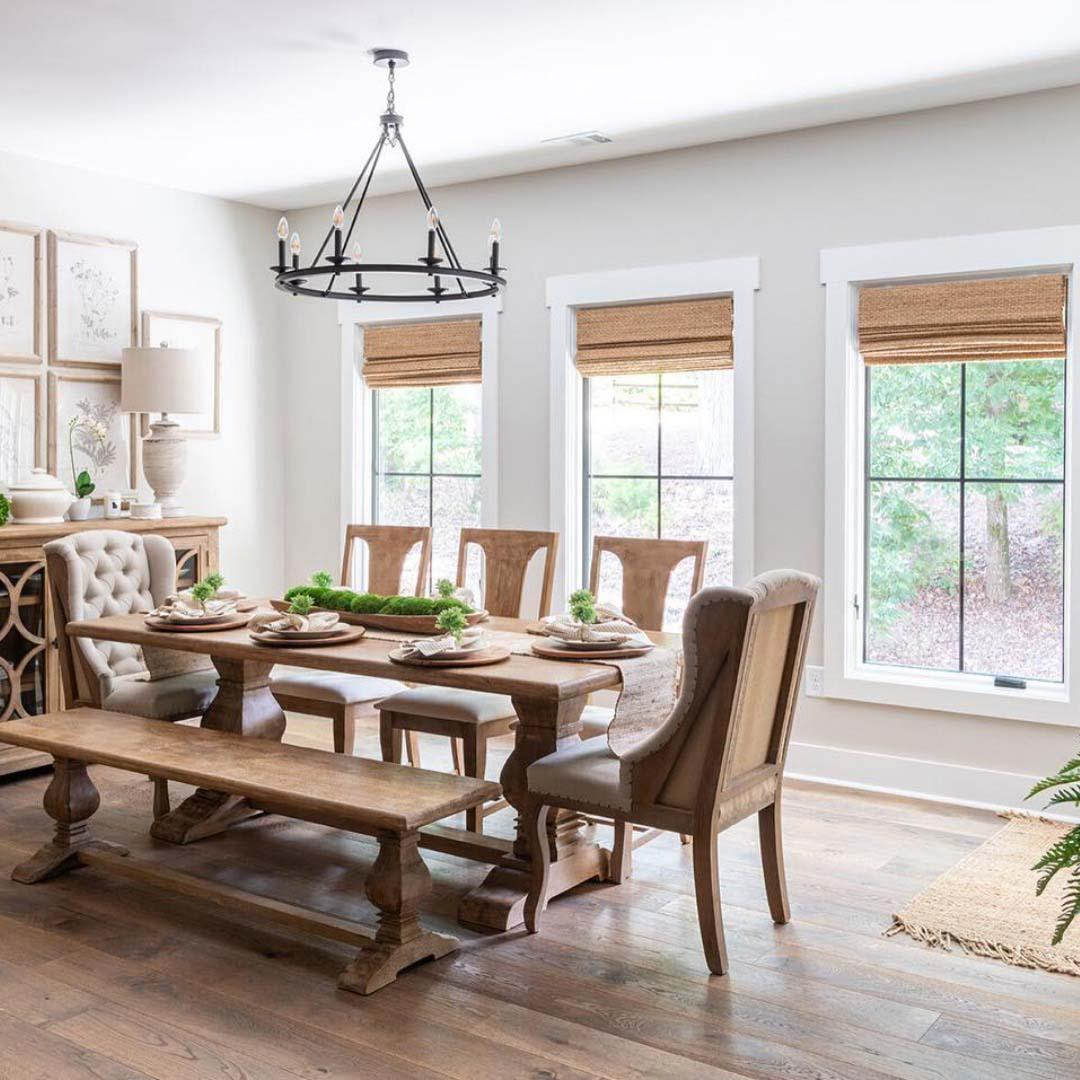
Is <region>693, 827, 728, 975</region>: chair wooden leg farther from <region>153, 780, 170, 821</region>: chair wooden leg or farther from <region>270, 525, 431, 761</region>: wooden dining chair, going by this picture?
<region>153, 780, 170, 821</region>: chair wooden leg

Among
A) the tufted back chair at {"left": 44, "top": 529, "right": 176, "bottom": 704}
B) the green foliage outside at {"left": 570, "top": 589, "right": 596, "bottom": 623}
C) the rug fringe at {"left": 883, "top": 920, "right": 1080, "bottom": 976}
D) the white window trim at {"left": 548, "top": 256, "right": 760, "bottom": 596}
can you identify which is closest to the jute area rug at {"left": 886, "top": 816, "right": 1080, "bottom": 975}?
the rug fringe at {"left": 883, "top": 920, "right": 1080, "bottom": 976}

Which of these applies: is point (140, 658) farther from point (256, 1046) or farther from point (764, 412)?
point (764, 412)

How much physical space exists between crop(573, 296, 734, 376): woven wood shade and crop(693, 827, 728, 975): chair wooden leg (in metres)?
2.49

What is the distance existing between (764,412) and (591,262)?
1047 mm

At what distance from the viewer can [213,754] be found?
10.6 feet

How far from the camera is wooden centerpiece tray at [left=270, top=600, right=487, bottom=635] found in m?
3.59

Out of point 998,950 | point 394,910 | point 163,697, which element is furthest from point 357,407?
point 998,950

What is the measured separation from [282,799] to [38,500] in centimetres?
242

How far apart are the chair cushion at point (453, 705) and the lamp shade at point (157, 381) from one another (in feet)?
6.24

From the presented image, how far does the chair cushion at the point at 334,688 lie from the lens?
157 inches

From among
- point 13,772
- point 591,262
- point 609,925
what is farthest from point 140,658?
point 591,262

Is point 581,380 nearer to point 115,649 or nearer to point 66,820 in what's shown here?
point 115,649

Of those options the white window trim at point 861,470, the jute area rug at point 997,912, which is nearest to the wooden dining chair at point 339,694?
the white window trim at point 861,470

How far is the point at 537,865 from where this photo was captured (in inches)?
121
